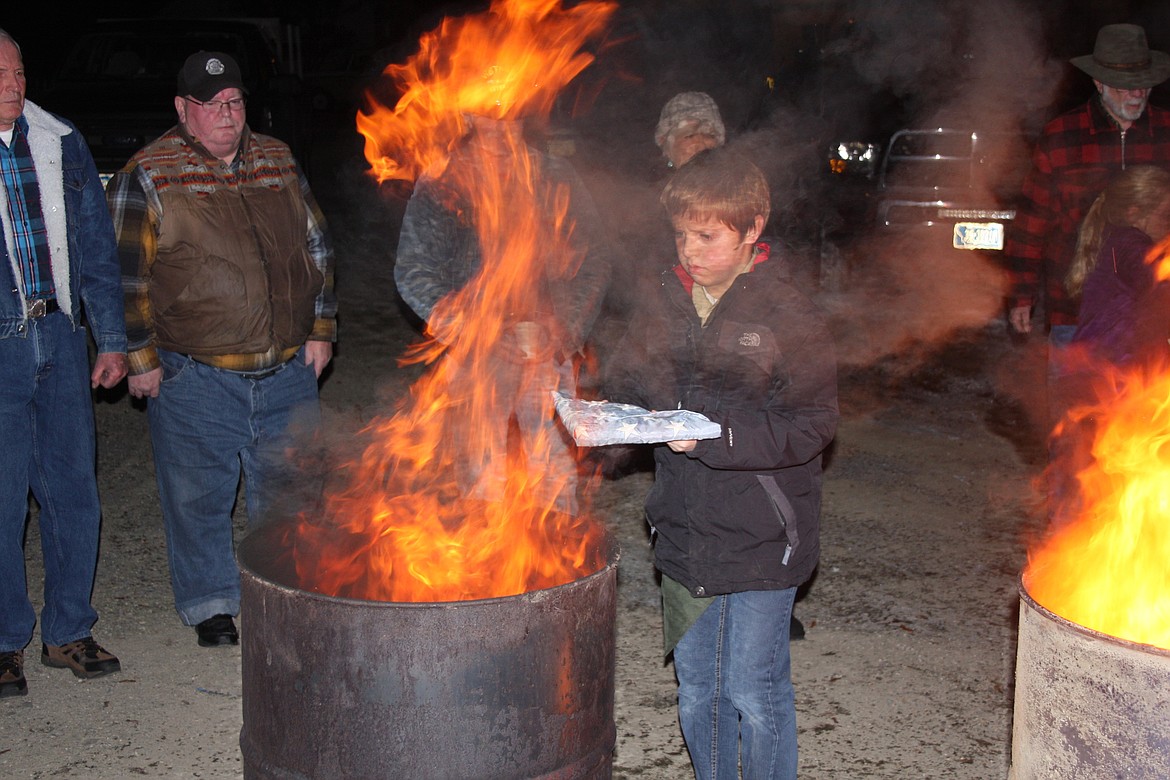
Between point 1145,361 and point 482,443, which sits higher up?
point 1145,361

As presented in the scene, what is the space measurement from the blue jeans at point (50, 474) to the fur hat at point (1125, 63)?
13.4 feet

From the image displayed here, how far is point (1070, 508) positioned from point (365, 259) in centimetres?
931

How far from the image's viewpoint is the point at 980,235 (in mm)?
8477

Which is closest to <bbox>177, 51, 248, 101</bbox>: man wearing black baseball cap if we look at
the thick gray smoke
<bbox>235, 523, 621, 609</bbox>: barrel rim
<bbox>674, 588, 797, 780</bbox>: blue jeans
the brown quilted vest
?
the brown quilted vest

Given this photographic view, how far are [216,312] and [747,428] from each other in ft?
7.57

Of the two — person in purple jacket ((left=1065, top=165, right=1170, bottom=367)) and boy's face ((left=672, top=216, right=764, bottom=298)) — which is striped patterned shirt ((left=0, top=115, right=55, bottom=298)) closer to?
boy's face ((left=672, top=216, right=764, bottom=298))

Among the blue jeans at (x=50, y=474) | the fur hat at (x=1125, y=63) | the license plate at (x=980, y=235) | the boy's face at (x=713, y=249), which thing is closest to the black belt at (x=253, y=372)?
the blue jeans at (x=50, y=474)

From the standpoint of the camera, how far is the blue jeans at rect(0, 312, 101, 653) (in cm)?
392

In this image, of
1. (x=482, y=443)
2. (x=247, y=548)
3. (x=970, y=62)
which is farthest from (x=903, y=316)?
(x=247, y=548)

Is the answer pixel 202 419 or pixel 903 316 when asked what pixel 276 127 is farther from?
pixel 202 419

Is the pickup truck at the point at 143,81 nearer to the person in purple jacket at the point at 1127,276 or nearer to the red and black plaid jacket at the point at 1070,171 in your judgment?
the red and black plaid jacket at the point at 1070,171

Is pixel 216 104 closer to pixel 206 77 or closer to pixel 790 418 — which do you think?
pixel 206 77

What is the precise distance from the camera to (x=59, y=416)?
160 inches

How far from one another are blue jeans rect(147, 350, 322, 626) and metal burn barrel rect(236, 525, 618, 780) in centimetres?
201
